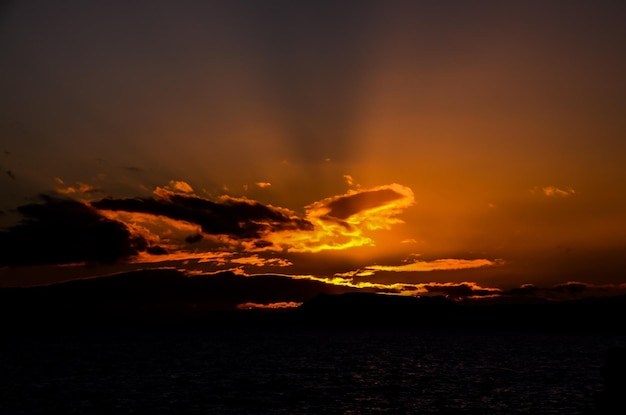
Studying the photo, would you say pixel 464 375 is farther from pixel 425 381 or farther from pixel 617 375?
pixel 617 375

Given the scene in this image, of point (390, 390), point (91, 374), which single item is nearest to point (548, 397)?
point (390, 390)

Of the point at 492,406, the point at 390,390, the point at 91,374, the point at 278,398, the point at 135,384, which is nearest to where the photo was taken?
the point at 492,406

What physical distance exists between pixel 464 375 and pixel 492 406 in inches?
1536

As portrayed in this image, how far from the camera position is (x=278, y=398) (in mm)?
75562

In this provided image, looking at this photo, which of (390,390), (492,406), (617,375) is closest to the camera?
(617,375)

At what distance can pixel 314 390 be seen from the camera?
84.6 m

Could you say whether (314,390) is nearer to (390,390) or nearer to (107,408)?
(390,390)

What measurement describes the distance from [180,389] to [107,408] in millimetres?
17397

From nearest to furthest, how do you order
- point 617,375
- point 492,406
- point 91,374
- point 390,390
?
point 617,375 < point 492,406 < point 390,390 < point 91,374

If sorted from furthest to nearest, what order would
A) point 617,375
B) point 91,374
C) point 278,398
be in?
1. point 91,374
2. point 278,398
3. point 617,375

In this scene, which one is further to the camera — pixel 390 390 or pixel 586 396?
pixel 390 390

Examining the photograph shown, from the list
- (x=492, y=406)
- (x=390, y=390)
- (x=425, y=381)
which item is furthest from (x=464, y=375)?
(x=492, y=406)

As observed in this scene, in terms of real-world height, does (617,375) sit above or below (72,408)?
above

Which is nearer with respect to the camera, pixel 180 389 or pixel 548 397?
pixel 548 397
